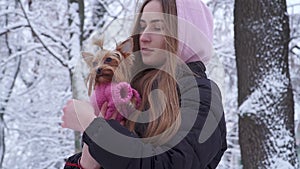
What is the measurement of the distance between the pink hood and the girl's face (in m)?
0.06

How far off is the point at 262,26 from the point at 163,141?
3.53 m

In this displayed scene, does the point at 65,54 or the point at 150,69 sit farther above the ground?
the point at 150,69

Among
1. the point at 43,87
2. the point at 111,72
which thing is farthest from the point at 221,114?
the point at 43,87

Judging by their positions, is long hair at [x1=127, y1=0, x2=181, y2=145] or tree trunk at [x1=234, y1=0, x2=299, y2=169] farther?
tree trunk at [x1=234, y1=0, x2=299, y2=169]

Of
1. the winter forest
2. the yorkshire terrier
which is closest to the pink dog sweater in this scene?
the yorkshire terrier

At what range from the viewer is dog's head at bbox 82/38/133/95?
1521mm

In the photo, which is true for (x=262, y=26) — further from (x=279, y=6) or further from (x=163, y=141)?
(x=163, y=141)

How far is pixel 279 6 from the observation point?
15.2 feet

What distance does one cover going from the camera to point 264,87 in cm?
452

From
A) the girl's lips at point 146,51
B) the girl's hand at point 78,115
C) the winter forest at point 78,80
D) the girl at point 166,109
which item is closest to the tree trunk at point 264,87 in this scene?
the winter forest at point 78,80

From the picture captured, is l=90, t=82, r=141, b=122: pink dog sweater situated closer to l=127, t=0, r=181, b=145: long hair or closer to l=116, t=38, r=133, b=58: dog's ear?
l=127, t=0, r=181, b=145: long hair

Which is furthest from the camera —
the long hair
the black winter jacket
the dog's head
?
the dog's head

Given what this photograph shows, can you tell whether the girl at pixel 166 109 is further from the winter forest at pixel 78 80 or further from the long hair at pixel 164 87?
the winter forest at pixel 78 80

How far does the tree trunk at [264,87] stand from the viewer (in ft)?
14.7
